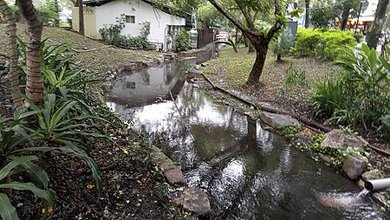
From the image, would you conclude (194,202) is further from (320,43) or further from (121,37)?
(121,37)

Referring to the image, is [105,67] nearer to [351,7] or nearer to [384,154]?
[384,154]

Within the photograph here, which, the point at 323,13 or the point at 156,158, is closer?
the point at 156,158

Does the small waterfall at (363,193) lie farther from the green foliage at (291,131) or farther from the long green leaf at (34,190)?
the long green leaf at (34,190)

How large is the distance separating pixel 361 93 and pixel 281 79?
398cm

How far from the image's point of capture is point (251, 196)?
13.0 feet

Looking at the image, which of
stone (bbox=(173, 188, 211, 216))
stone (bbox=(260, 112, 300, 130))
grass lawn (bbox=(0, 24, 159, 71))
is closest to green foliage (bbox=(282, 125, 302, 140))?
stone (bbox=(260, 112, 300, 130))

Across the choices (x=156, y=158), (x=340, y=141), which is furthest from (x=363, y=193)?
(x=156, y=158)

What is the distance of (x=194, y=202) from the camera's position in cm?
328

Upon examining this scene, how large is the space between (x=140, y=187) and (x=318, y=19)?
715 inches

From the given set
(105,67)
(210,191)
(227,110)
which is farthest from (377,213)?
(105,67)

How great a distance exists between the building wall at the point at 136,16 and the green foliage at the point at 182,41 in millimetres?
1064

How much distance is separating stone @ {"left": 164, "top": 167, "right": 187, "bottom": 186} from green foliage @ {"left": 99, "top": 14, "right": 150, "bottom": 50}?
14.4m

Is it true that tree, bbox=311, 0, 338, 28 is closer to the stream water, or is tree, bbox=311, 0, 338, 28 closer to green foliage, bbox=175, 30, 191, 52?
green foliage, bbox=175, 30, 191, 52

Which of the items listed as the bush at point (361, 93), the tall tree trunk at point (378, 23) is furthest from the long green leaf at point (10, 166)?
the tall tree trunk at point (378, 23)
